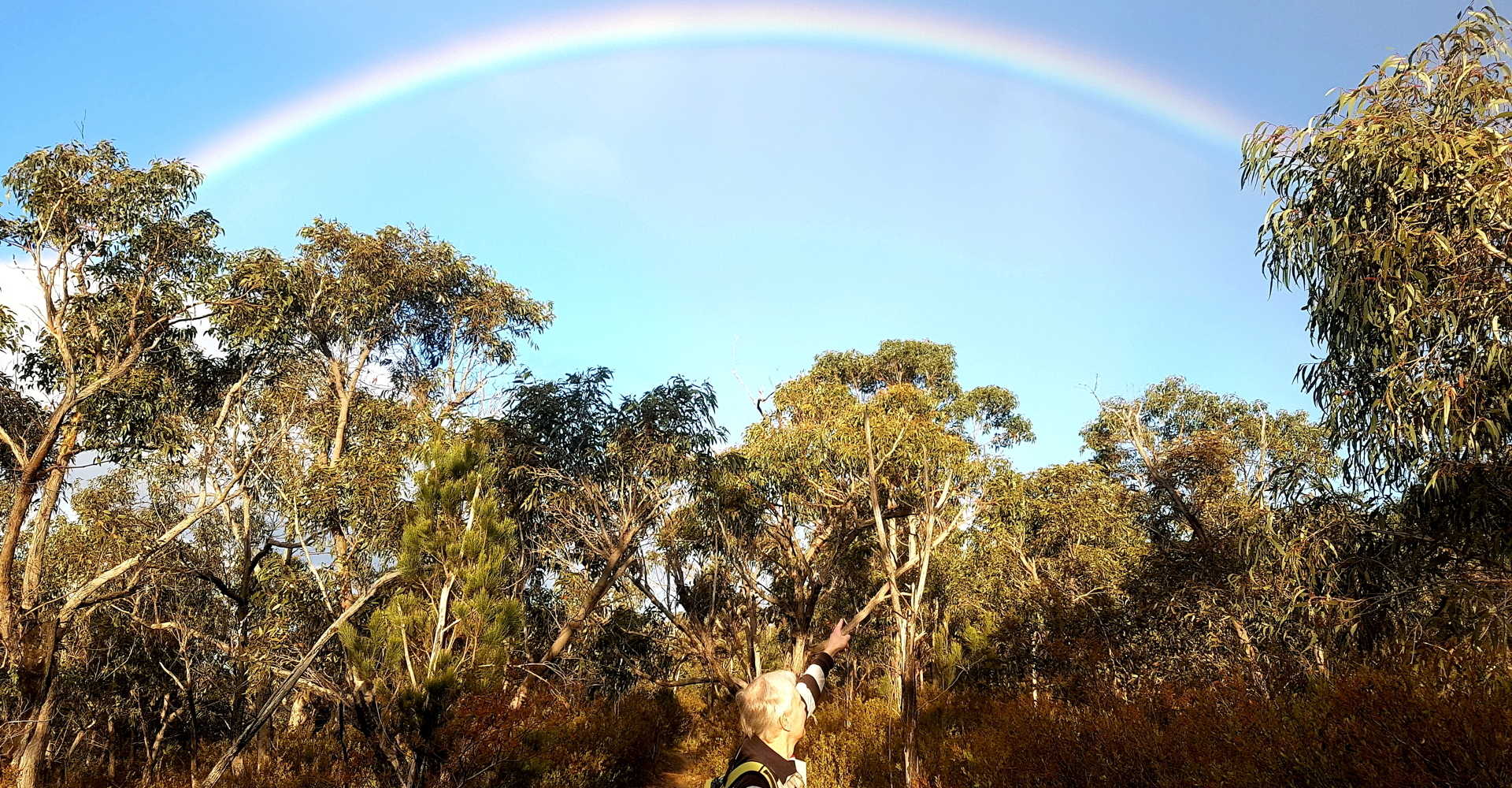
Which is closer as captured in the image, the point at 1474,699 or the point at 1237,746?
the point at 1474,699

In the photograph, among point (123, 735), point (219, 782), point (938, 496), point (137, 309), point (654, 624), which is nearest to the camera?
point (219, 782)

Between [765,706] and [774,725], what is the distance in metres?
→ 0.07

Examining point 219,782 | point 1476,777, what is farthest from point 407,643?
point 1476,777

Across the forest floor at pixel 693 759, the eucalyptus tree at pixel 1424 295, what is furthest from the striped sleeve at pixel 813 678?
the forest floor at pixel 693 759

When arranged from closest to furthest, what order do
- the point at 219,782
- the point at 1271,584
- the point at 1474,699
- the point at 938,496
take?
the point at 1474,699
the point at 219,782
the point at 1271,584
the point at 938,496

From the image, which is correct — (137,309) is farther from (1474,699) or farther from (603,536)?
(1474,699)

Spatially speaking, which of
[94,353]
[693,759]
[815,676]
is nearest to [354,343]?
[94,353]

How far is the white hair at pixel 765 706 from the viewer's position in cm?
225

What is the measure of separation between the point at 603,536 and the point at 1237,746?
36.3ft

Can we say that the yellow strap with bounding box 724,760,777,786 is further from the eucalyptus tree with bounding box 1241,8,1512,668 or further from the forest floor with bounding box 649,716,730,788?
the forest floor with bounding box 649,716,730,788

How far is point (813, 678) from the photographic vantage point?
7.79ft

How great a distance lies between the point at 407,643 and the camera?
7754 millimetres

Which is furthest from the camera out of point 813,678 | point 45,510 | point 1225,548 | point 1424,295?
point 1225,548

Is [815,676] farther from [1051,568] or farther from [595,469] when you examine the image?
[1051,568]
